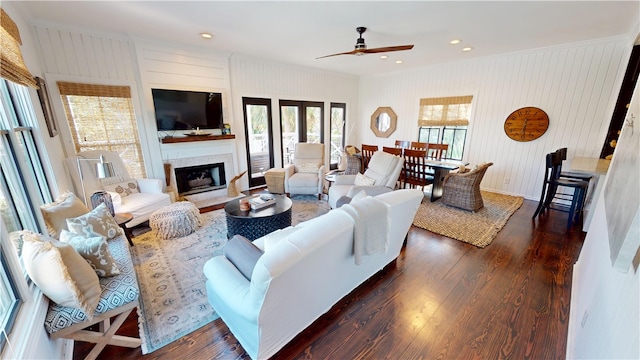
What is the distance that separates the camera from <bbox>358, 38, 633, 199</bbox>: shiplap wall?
367 centimetres

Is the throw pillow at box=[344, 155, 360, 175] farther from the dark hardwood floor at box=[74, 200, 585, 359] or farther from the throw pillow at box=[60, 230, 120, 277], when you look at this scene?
the throw pillow at box=[60, 230, 120, 277]

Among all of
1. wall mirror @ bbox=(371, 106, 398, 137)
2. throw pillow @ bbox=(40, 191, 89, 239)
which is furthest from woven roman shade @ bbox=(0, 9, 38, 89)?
wall mirror @ bbox=(371, 106, 398, 137)

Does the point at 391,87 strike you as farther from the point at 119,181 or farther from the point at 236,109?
the point at 119,181

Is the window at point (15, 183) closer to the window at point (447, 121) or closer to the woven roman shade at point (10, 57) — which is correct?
the woven roman shade at point (10, 57)

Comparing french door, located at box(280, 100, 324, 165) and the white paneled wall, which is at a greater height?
the white paneled wall

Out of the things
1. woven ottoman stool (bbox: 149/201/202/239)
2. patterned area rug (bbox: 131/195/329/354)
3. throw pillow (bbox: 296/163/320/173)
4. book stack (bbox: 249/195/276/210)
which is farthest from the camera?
throw pillow (bbox: 296/163/320/173)

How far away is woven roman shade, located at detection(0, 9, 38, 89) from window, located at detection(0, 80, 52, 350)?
0.28 metres

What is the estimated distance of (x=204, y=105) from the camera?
4270 mm

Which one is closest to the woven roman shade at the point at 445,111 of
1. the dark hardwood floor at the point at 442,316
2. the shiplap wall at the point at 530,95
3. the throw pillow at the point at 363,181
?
the shiplap wall at the point at 530,95

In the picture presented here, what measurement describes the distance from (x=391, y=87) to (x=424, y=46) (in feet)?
7.48

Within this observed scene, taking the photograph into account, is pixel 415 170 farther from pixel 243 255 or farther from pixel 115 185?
pixel 115 185

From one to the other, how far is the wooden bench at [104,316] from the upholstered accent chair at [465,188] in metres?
4.19

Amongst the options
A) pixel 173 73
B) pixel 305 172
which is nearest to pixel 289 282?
pixel 305 172

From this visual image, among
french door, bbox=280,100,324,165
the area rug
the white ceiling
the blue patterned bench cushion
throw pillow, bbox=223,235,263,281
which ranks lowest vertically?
the area rug
